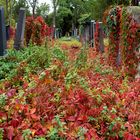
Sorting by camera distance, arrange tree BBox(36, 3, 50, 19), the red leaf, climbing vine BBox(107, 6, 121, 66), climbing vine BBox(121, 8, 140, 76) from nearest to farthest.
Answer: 1. the red leaf
2. climbing vine BBox(121, 8, 140, 76)
3. climbing vine BBox(107, 6, 121, 66)
4. tree BBox(36, 3, 50, 19)

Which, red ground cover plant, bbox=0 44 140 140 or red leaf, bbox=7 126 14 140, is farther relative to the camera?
red ground cover plant, bbox=0 44 140 140

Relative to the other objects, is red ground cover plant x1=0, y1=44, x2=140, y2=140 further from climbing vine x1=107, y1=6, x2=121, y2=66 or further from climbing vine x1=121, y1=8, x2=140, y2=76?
climbing vine x1=107, y1=6, x2=121, y2=66

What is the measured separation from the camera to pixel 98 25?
704 inches

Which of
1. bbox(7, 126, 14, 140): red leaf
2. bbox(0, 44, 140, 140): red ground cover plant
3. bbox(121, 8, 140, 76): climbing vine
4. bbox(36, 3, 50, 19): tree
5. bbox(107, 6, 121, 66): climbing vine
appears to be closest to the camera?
bbox(7, 126, 14, 140): red leaf

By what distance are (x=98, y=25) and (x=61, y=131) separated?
45.2 feet

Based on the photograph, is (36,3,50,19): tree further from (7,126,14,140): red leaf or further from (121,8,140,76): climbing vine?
(7,126,14,140): red leaf

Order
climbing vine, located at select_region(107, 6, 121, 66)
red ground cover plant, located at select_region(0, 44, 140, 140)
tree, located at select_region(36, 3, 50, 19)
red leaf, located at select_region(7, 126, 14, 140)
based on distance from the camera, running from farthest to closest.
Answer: tree, located at select_region(36, 3, 50, 19) → climbing vine, located at select_region(107, 6, 121, 66) → red ground cover plant, located at select_region(0, 44, 140, 140) → red leaf, located at select_region(7, 126, 14, 140)

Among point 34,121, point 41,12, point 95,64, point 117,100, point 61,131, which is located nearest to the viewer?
point 61,131

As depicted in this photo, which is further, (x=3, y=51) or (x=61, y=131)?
(x=3, y=51)

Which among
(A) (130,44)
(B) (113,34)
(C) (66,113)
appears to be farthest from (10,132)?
(B) (113,34)

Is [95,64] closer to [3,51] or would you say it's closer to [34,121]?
[3,51]

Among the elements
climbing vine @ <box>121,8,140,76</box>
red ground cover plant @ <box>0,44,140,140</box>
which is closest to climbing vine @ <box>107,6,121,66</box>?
climbing vine @ <box>121,8,140,76</box>

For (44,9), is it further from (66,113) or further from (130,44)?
(66,113)

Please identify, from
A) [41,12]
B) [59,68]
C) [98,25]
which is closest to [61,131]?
[59,68]
